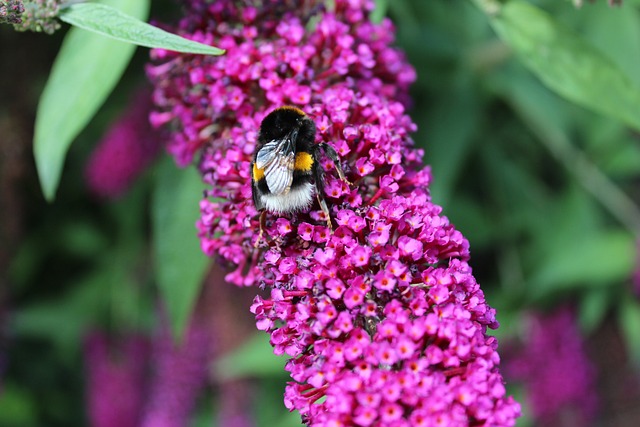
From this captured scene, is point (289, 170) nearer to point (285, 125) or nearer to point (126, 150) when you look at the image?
point (285, 125)

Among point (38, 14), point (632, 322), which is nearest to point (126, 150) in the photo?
point (38, 14)

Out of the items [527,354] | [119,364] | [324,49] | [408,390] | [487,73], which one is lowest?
[119,364]

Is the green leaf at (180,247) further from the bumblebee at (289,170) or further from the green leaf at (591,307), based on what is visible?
the green leaf at (591,307)

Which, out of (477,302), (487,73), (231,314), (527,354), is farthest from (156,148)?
(477,302)

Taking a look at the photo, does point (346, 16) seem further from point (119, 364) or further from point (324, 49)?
point (119, 364)

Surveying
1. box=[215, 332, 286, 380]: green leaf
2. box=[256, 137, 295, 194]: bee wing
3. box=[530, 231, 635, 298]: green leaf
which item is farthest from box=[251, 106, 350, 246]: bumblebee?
box=[530, 231, 635, 298]: green leaf

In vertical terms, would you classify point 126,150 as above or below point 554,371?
above

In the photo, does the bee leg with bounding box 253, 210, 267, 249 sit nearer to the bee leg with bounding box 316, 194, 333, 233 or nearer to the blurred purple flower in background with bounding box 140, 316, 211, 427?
the bee leg with bounding box 316, 194, 333, 233
